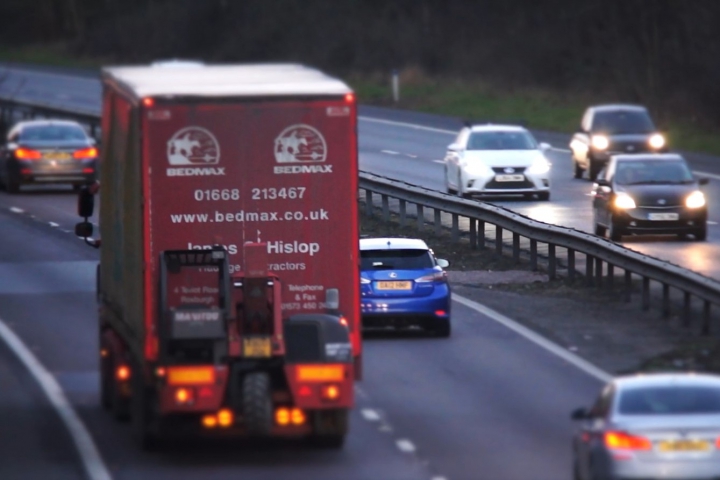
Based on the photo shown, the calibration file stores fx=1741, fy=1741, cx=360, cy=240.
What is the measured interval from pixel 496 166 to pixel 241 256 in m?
22.9

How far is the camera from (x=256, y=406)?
1384 cm

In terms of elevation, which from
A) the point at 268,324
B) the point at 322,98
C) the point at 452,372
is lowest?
the point at 452,372

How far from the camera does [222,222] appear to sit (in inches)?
578

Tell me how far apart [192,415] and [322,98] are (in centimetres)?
287

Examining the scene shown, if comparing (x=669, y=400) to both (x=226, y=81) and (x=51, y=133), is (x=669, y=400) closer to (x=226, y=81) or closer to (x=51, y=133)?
(x=226, y=81)

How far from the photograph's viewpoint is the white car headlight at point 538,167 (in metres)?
37.5

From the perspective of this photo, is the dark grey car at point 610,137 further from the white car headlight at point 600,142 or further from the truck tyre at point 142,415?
the truck tyre at point 142,415

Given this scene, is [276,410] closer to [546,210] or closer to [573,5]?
[546,210]

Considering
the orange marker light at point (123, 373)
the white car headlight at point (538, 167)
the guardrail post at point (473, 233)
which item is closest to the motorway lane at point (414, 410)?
the orange marker light at point (123, 373)

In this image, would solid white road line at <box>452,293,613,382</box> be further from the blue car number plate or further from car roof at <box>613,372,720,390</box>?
car roof at <box>613,372,720,390</box>

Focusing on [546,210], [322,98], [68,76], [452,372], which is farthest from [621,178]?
[68,76]

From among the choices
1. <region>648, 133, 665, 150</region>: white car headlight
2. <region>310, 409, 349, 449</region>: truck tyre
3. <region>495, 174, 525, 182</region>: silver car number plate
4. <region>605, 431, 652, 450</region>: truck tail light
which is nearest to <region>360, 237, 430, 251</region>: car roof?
<region>310, 409, 349, 449</region>: truck tyre

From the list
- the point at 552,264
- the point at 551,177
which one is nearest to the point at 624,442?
the point at 552,264

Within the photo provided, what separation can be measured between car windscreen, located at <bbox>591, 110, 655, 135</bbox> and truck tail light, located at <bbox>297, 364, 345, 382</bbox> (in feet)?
99.7
